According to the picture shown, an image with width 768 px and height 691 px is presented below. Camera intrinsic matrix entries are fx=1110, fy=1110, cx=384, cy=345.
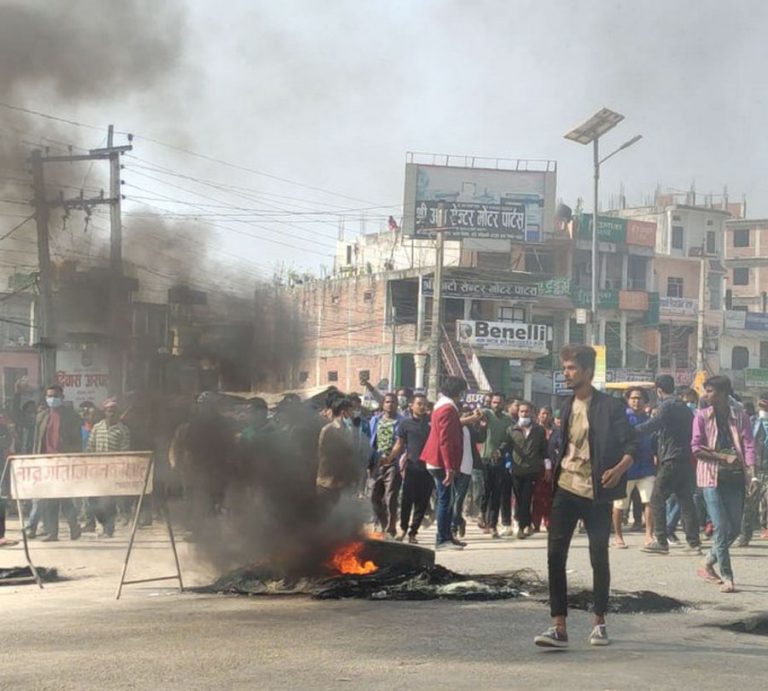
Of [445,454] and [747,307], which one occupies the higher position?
[747,307]

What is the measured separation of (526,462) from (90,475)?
561 centimetres

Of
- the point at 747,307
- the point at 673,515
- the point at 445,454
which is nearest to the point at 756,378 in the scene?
the point at 747,307

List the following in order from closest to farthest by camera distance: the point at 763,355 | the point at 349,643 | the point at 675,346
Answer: the point at 349,643 → the point at 675,346 → the point at 763,355

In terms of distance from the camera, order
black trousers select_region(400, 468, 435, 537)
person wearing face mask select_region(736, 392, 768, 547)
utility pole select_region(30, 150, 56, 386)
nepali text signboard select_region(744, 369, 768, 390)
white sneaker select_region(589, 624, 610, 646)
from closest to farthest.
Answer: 1. white sneaker select_region(589, 624, 610, 646)
2. utility pole select_region(30, 150, 56, 386)
3. black trousers select_region(400, 468, 435, 537)
4. person wearing face mask select_region(736, 392, 768, 547)
5. nepali text signboard select_region(744, 369, 768, 390)

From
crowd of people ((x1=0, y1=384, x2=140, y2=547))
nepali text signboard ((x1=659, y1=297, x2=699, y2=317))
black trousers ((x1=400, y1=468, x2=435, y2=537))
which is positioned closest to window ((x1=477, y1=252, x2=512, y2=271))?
nepali text signboard ((x1=659, y1=297, x2=699, y2=317))

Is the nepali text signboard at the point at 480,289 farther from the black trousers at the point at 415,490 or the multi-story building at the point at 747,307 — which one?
the black trousers at the point at 415,490

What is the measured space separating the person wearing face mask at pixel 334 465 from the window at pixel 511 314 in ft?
129

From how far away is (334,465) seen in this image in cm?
962

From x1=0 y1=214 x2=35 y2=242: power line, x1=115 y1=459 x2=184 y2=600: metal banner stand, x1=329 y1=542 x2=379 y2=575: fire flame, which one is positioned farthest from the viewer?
x1=0 y1=214 x2=35 y2=242: power line

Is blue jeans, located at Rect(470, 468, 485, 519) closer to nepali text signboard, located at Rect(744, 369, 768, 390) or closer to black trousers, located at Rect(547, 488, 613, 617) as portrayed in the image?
black trousers, located at Rect(547, 488, 613, 617)

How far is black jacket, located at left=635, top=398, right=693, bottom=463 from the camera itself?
36.0 ft

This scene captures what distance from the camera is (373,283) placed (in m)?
49.7

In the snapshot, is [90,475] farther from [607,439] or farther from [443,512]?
[607,439]

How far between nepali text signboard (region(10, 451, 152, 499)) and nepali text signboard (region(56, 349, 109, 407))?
2922 mm
